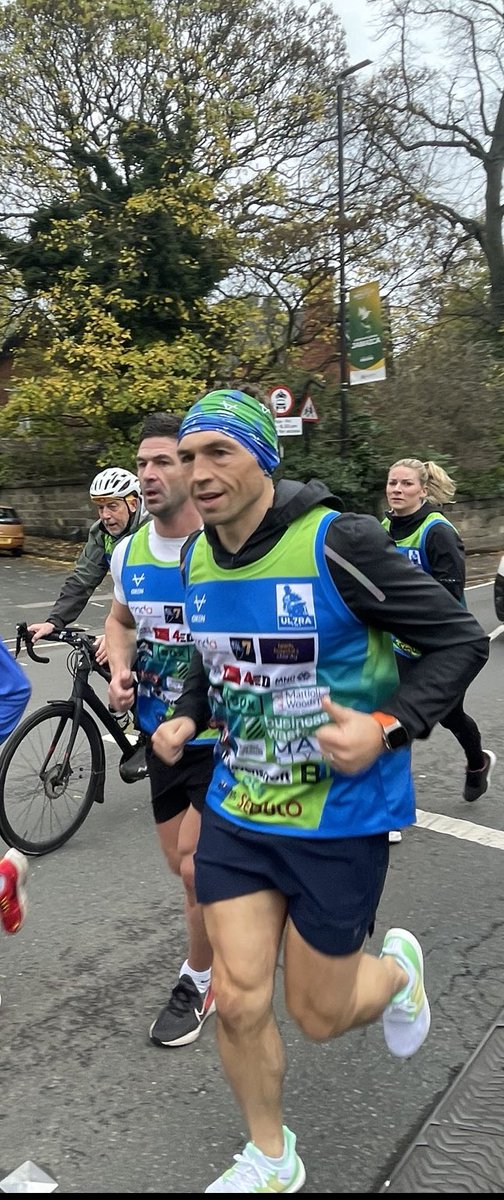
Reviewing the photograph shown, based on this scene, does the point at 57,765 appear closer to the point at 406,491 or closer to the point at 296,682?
the point at 406,491

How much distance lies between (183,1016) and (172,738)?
1146 mm

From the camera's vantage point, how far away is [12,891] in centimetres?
326

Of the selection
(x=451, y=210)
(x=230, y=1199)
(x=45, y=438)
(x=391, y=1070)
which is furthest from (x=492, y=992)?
(x=451, y=210)

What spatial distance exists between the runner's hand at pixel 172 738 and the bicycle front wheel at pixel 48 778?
200 centimetres

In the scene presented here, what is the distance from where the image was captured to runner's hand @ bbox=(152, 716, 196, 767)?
244 centimetres

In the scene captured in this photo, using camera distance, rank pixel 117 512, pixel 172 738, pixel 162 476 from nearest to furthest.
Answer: pixel 172 738, pixel 162 476, pixel 117 512

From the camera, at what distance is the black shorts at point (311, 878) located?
2.17 meters

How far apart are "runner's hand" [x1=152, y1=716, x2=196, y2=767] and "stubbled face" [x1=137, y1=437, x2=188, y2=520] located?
0.77 metres

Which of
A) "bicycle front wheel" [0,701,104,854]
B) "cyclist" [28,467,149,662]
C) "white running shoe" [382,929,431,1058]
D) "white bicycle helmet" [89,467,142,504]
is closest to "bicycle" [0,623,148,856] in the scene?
"bicycle front wheel" [0,701,104,854]

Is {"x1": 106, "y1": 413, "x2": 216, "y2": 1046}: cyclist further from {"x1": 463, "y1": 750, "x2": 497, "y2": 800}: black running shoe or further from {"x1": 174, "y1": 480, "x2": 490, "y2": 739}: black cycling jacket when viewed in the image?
{"x1": 463, "y1": 750, "x2": 497, "y2": 800}: black running shoe

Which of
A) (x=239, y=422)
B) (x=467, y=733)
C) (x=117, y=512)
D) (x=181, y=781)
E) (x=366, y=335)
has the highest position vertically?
(x=366, y=335)

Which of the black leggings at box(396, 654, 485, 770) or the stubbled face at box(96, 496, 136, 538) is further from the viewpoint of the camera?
the black leggings at box(396, 654, 485, 770)

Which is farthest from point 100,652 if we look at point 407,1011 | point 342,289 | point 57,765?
point 342,289

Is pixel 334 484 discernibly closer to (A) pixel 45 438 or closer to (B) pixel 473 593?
(B) pixel 473 593
